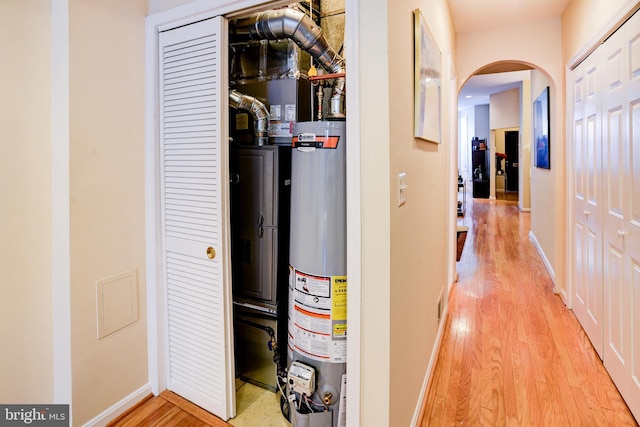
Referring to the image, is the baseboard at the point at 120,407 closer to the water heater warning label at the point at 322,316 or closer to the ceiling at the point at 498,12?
the water heater warning label at the point at 322,316

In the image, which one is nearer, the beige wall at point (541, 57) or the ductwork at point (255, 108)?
the ductwork at point (255, 108)

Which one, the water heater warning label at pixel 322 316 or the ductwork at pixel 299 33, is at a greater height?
the ductwork at pixel 299 33

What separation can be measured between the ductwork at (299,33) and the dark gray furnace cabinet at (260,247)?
44cm

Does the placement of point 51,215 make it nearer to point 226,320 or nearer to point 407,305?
point 226,320

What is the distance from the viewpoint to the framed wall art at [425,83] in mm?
1579

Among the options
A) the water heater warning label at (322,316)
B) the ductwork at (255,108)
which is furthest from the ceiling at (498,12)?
the water heater warning label at (322,316)

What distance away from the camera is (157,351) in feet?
6.47

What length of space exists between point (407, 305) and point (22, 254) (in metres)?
1.71

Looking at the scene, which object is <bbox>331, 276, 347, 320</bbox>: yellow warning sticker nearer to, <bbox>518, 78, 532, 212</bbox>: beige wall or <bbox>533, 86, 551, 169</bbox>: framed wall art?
<bbox>533, 86, 551, 169</bbox>: framed wall art

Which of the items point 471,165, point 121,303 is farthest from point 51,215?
point 471,165

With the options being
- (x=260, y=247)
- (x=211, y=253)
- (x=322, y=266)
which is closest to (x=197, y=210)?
(x=211, y=253)

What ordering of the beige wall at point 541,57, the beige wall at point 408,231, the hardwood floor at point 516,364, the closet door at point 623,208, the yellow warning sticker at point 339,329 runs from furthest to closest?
the beige wall at point 541,57 < the hardwood floor at point 516,364 < the closet door at point 623,208 < the yellow warning sticker at point 339,329 < the beige wall at point 408,231

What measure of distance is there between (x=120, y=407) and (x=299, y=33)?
2202mm

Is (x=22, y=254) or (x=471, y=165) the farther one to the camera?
(x=471, y=165)
